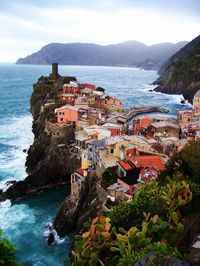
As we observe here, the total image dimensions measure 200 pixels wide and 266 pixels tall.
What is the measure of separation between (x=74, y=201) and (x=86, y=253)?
70.1ft

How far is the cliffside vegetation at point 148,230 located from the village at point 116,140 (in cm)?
873

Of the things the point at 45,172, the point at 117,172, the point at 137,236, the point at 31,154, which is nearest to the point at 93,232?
the point at 137,236

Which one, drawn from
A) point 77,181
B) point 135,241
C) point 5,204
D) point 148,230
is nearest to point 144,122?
point 77,181

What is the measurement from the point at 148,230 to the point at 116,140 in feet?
75.3

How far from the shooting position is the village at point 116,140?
31980 mm

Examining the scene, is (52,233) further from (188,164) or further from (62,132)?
(62,132)

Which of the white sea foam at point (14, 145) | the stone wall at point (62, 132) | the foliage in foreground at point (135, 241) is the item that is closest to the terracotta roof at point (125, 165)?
the foliage in foreground at point (135, 241)

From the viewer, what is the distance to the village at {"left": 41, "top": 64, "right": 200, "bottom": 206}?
31980mm

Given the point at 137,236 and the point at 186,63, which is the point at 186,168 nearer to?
the point at 137,236

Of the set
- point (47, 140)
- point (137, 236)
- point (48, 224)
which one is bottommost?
point (48, 224)

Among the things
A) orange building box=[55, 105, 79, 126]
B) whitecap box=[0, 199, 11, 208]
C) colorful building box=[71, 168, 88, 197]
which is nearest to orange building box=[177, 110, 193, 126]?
orange building box=[55, 105, 79, 126]

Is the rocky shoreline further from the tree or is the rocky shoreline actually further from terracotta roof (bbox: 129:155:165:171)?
the tree

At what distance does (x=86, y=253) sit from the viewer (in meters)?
14.0

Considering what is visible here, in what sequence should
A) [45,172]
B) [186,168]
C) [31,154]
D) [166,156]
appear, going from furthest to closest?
[31,154] → [45,172] → [166,156] → [186,168]
